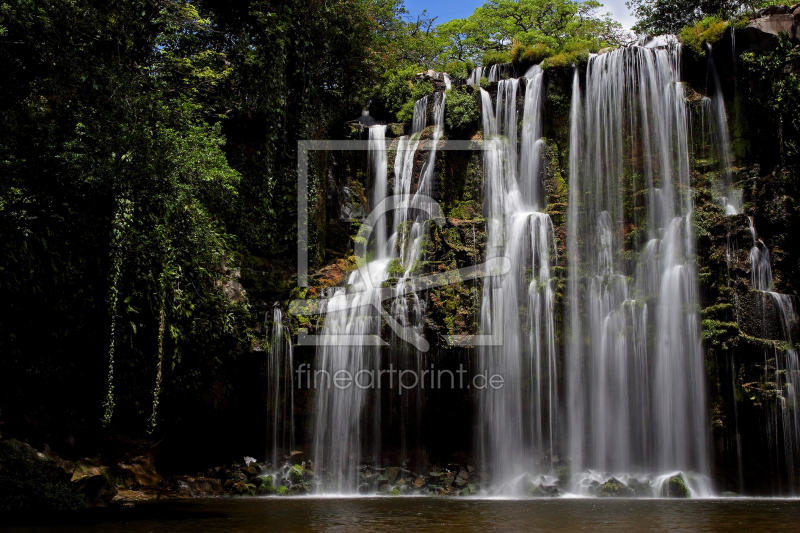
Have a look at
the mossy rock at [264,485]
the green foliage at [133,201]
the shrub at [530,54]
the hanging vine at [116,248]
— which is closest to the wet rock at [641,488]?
the mossy rock at [264,485]

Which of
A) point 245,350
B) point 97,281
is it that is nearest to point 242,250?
point 245,350

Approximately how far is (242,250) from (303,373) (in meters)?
4.50

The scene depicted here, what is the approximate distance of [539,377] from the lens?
16.0 m

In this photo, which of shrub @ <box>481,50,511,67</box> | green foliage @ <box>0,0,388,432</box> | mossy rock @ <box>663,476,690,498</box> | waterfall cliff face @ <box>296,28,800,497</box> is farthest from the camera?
shrub @ <box>481,50,511,67</box>

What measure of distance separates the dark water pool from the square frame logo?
13.9ft

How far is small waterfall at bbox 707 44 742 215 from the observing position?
1717cm

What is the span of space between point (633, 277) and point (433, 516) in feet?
29.8

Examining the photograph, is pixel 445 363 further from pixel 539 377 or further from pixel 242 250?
pixel 242 250

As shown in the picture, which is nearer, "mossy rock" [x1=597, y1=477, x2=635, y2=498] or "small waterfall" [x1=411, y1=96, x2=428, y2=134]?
"mossy rock" [x1=597, y1=477, x2=635, y2=498]

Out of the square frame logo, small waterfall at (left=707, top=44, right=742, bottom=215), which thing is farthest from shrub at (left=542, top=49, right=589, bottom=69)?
small waterfall at (left=707, top=44, right=742, bottom=215)

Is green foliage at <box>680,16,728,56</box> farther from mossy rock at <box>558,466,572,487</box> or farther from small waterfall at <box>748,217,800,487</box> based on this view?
mossy rock at <box>558,466,572,487</box>

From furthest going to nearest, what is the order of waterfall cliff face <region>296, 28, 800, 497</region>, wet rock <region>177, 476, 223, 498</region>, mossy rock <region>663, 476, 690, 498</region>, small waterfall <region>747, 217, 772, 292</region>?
small waterfall <region>747, 217, 772, 292</region> → wet rock <region>177, 476, 223, 498</region> → waterfall cliff face <region>296, 28, 800, 497</region> → mossy rock <region>663, 476, 690, 498</region>

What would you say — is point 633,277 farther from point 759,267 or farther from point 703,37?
point 703,37

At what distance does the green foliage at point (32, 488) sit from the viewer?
10.6 metres
